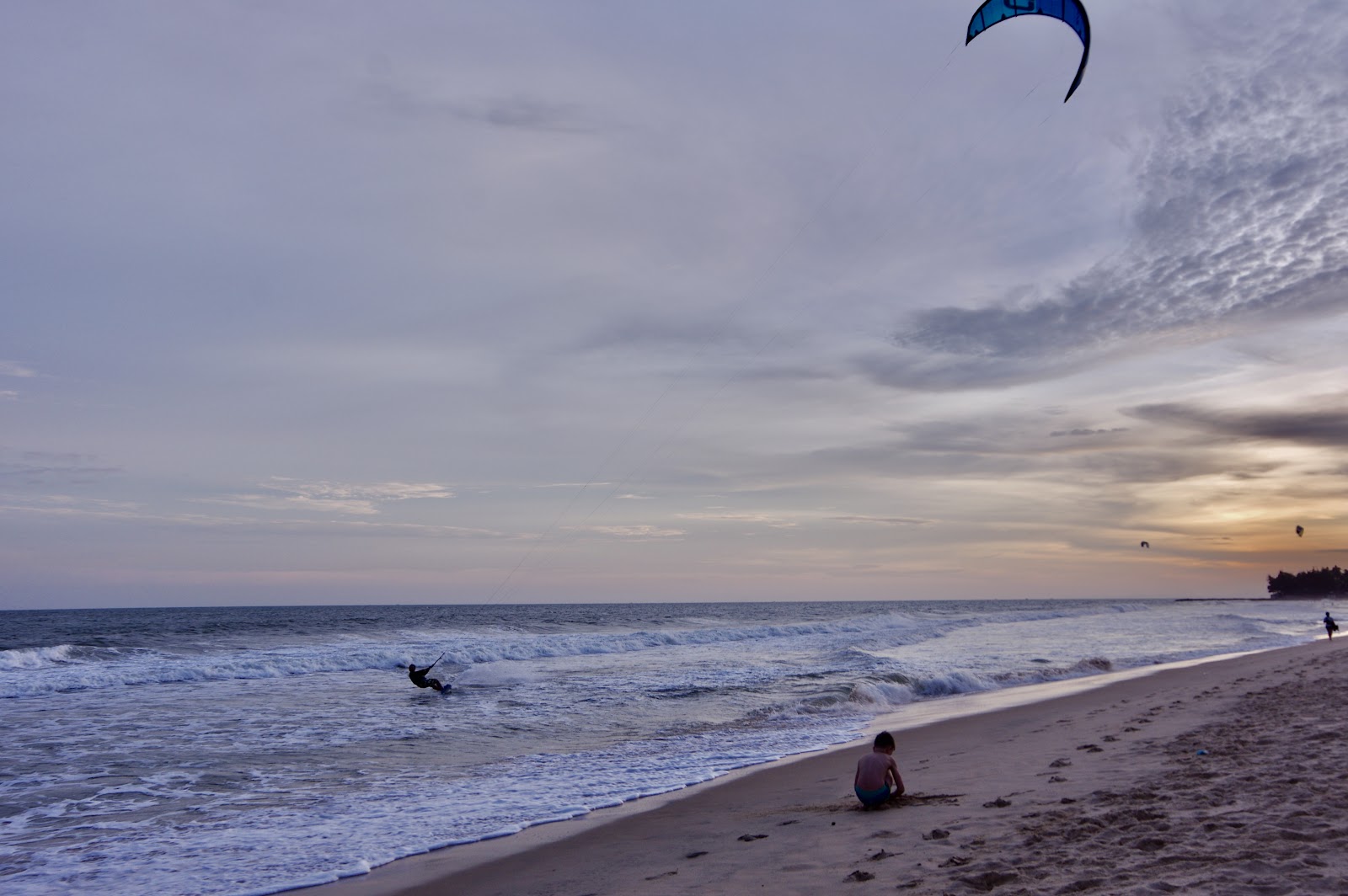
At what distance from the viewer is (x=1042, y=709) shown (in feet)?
47.6

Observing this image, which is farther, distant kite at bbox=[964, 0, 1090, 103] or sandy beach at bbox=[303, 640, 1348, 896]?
distant kite at bbox=[964, 0, 1090, 103]

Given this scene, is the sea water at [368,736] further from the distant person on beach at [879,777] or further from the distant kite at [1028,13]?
the distant kite at [1028,13]

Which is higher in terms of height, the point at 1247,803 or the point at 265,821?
the point at 1247,803

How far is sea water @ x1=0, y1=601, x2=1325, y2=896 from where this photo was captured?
7.62m

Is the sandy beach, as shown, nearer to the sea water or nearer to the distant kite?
the sea water

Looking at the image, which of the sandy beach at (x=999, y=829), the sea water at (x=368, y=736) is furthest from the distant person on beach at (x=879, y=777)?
the sea water at (x=368, y=736)

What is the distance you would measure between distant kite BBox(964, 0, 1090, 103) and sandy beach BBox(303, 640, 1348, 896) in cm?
751

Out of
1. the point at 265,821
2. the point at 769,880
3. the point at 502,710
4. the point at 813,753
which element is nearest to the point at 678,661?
the point at 502,710

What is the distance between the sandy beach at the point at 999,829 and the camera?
15.3 feet

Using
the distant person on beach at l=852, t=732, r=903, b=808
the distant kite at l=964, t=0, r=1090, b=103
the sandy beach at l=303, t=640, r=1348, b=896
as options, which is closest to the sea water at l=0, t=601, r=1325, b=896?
the sandy beach at l=303, t=640, r=1348, b=896

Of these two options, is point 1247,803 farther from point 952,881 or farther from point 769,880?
point 769,880

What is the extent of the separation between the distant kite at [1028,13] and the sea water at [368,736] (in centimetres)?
937

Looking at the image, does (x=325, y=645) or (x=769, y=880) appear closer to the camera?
(x=769, y=880)

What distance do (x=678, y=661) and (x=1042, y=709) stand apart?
15247 millimetres
